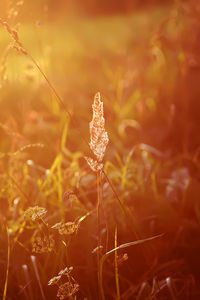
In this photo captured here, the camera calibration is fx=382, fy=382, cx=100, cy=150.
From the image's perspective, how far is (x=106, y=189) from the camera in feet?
5.79

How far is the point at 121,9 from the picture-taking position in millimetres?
8484

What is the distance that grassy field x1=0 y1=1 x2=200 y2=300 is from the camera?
53.5 inches

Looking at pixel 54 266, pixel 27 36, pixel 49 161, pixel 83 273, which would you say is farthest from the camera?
pixel 27 36

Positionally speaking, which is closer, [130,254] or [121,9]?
[130,254]

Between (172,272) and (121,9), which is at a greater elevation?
(121,9)

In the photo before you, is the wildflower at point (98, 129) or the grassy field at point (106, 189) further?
the grassy field at point (106, 189)

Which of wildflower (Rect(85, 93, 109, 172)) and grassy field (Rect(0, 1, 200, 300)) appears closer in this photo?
wildflower (Rect(85, 93, 109, 172))

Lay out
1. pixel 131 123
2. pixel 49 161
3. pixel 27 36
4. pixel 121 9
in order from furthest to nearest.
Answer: pixel 121 9, pixel 27 36, pixel 131 123, pixel 49 161

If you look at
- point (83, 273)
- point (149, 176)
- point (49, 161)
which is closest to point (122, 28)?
point (49, 161)

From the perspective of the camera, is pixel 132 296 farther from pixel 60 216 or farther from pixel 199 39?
pixel 199 39

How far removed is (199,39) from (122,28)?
3396 mm

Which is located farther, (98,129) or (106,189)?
(106,189)

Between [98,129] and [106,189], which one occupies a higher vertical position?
[98,129]

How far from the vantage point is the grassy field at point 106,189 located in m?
1.36
